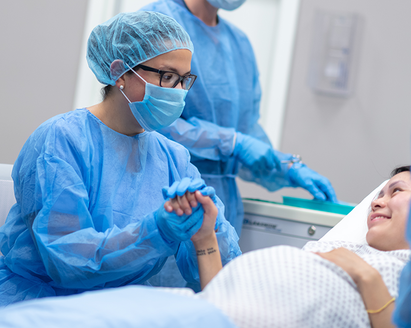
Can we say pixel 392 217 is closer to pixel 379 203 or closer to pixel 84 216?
pixel 379 203

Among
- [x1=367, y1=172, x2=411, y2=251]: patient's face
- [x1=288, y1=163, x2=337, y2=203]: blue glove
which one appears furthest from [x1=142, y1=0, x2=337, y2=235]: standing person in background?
[x1=367, y1=172, x2=411, y2=251]: patient's face

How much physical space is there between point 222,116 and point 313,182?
52 cm

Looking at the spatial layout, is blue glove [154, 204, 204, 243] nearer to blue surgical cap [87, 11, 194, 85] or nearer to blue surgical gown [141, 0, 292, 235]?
blue surgical cap [87, 11, 194, 85]

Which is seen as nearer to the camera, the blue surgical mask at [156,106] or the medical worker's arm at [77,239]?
the medical worker's arm at [77,239]

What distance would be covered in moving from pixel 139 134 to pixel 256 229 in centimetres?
89

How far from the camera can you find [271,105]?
2729 mm

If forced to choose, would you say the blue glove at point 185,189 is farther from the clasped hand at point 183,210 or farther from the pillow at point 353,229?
the pillow at point 353,229

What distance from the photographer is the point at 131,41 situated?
120cm

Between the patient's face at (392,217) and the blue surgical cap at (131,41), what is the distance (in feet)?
2.50

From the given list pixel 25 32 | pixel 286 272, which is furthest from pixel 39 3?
pixel 286 272

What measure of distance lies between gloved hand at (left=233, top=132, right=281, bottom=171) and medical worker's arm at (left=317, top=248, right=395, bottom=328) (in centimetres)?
88

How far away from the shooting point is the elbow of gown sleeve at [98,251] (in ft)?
3.26

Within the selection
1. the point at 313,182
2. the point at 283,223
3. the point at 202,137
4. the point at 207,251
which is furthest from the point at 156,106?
the point at 313,182

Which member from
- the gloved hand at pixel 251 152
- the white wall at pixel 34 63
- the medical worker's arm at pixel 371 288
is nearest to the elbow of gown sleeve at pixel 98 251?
the medical worker's arm at pixel 371 288
